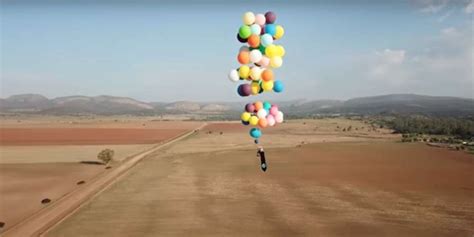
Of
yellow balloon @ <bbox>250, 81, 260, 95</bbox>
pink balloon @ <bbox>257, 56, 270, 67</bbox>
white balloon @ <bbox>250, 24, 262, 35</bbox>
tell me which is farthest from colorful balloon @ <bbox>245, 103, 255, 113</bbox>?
white balloon @ <bbox>250, 24, 262, 35</bbox>

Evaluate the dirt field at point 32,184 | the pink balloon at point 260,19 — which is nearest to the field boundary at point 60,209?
the dirt field at point 32,184

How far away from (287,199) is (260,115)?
48.1 feet

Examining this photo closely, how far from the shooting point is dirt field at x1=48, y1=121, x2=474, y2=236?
25.6 metres

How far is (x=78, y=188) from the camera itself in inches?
1455

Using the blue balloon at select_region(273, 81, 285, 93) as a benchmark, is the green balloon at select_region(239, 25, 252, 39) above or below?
above

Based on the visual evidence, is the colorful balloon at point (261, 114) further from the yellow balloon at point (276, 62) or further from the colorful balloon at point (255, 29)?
the colorful balloon at point (255, 29)

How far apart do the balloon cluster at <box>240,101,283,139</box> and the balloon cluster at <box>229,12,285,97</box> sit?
90 cm

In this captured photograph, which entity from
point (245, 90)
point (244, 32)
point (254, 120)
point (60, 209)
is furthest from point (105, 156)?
point (244, 32)

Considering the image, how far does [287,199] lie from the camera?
107 ft

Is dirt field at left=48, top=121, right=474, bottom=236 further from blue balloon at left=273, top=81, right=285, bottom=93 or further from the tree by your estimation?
blue balloon at left=273, top=81, right=285, bottom=93

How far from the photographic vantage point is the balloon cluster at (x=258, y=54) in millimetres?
18656

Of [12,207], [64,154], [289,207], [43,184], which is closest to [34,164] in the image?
[64,154]

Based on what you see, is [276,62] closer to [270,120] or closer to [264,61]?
[264,61]

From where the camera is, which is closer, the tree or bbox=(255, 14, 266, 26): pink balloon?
bbox=(255, 14, 266, 26): pink balloon
